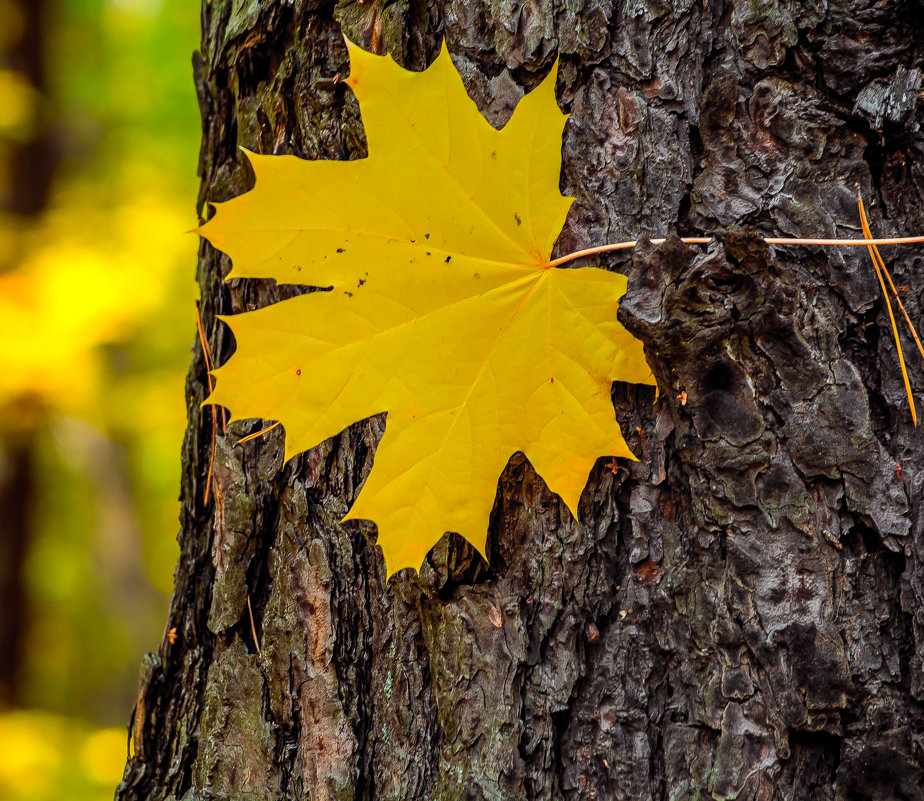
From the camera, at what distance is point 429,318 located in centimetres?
94

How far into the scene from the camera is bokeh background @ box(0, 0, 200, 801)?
15.7 feet

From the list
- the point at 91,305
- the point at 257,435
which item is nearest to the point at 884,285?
the point at 257,435

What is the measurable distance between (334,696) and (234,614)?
0.74 ft

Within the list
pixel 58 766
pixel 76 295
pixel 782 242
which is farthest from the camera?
pixel 76 295

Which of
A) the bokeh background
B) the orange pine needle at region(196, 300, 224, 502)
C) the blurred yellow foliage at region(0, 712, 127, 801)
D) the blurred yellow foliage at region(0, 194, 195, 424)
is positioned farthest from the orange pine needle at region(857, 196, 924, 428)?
the blurred yellow foliage at region(0, 194, 195, 424)

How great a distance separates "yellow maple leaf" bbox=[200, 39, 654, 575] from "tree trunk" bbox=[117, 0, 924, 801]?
0.08m

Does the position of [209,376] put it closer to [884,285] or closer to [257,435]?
[257,435]

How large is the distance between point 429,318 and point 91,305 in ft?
15.5

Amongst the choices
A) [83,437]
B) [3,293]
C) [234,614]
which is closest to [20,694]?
[83,437]

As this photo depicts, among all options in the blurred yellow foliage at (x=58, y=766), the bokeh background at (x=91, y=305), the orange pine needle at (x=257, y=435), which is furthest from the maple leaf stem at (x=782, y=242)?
the blurred yellow foliage at (x=58, y=766)

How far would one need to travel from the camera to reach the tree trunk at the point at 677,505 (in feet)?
2.90

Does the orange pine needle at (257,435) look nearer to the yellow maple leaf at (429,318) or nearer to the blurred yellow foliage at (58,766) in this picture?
the yellow maple leaf at (429,318)

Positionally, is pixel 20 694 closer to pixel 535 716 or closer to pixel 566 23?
pixel 535 716

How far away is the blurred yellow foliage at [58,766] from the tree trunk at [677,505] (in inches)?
139
